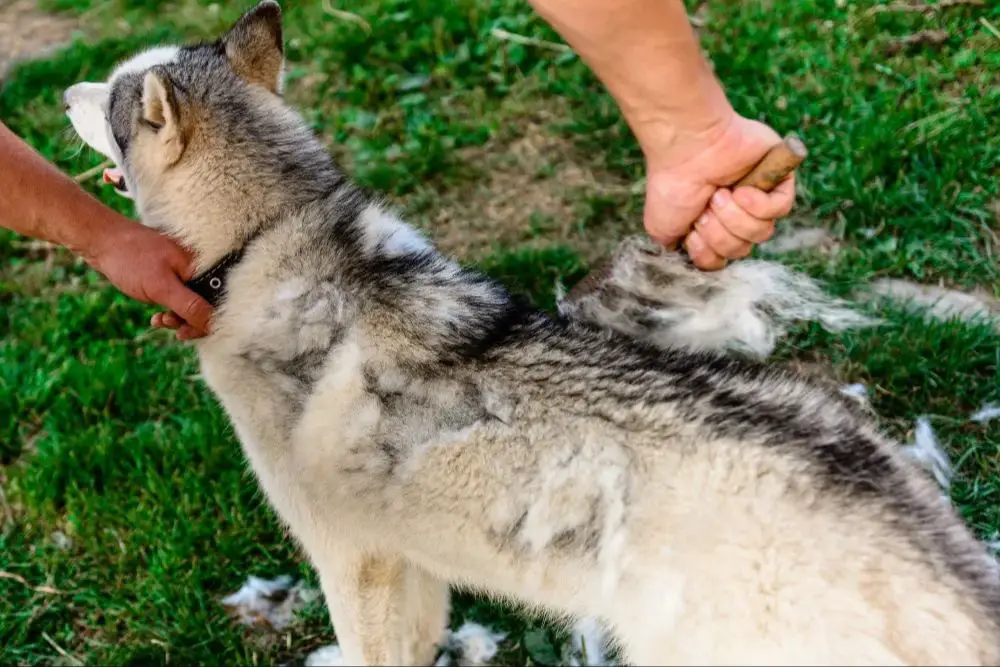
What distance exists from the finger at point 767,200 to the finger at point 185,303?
1.55 metres

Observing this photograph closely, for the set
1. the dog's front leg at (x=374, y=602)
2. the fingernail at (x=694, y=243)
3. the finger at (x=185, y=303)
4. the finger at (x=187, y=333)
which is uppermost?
the finger at (x=185, y=303)

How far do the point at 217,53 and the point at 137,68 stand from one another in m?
0.24

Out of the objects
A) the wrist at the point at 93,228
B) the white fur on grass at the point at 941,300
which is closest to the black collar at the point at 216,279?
the wrist at the point at 93,228

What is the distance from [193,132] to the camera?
244 centimetres

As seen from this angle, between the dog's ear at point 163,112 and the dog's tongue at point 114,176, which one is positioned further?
the dog's tongue at point 114,176

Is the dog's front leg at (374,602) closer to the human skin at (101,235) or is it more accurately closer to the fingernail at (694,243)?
the human skin at (101,235)

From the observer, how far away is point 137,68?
2.67 metres

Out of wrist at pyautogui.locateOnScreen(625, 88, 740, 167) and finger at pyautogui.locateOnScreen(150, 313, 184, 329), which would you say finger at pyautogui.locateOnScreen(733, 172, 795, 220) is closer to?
wrist at pyautogui.locateOnScreen(625, 88, 740, 167)

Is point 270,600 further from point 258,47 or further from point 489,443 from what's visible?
point 258,47

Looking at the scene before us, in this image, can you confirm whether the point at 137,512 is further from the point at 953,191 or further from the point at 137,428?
the point at 953,191

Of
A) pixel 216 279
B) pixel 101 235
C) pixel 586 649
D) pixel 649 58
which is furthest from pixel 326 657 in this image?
pixel 649 58

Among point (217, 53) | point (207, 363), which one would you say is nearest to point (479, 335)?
point (207, 363)

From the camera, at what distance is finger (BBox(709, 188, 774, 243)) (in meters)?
2.54

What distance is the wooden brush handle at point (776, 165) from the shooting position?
2320 millimetres
